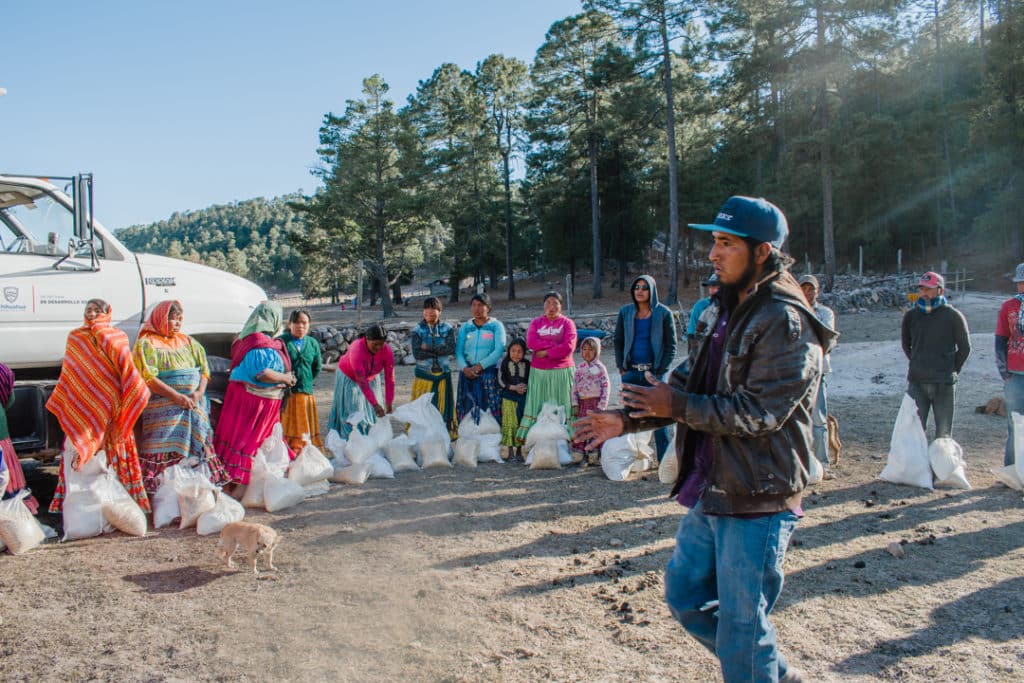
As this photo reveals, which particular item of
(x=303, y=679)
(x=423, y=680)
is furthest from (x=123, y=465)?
(x=423, y=680)

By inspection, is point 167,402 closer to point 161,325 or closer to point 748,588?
point 161,325

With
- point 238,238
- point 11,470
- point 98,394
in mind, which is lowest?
point 11,470

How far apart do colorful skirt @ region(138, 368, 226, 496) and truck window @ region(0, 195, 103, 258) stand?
149 centimetres

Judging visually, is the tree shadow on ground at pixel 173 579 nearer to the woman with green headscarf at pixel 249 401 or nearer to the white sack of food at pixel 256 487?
the white sack of food at pixel 256 487

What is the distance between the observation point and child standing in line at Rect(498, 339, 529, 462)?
7.55 metres

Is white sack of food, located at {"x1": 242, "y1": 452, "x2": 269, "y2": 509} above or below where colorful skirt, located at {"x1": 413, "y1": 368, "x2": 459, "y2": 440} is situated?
below

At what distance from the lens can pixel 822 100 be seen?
25.1 m

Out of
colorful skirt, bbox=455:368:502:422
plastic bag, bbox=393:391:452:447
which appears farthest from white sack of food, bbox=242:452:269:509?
colorful skirt, bbox=455:368:502:422

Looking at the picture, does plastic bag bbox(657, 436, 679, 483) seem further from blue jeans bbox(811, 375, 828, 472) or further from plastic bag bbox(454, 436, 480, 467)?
plastic bag bbox(454, 436, 480, 467)

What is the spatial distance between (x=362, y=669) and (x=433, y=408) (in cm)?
421

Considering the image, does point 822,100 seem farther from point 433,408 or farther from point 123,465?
point 123,465

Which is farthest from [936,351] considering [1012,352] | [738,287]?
[738,287]

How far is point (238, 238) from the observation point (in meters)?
106

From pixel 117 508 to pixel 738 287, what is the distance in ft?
15.0
